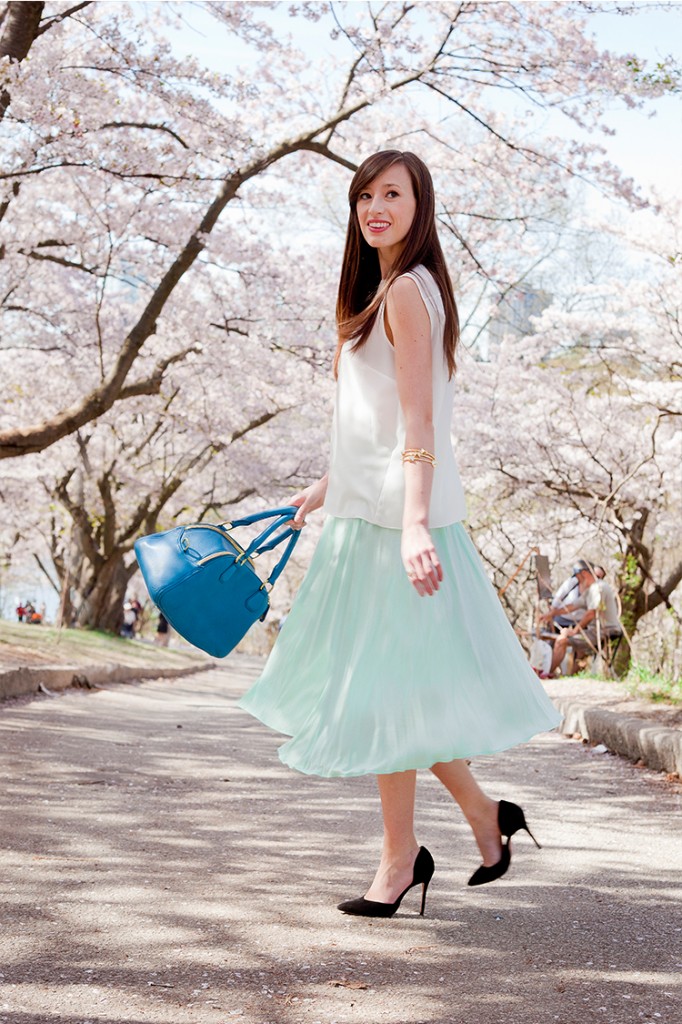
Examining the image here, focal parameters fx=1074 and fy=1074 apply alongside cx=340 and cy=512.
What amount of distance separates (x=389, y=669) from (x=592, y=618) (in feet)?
32.3

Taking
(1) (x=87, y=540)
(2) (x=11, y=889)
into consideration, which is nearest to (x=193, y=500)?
(1) (x=87, y=540)

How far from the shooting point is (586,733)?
743 cm

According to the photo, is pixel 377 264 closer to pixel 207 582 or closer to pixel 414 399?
pixel 414 399

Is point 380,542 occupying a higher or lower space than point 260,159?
lower

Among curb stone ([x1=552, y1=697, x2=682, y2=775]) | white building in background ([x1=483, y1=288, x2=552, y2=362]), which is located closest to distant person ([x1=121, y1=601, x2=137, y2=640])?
white building in background ([x1=483, y1=288, x2=552, y2=362])

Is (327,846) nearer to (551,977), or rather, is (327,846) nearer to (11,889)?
(11,889)

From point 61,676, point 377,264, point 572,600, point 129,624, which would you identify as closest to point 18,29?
point 377,264

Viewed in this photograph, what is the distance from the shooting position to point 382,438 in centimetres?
263

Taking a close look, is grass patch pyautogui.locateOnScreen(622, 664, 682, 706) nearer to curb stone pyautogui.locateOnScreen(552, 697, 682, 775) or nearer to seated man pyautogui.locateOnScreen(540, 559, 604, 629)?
curb stone pyautogui.locateOnScreen(552, 697, 682, 775)

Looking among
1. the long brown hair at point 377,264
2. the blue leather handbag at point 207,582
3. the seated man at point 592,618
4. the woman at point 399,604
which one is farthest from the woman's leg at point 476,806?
the seated man at point 592,618

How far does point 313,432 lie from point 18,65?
1412cm

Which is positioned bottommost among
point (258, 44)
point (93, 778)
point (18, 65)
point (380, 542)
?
point (93, 778)

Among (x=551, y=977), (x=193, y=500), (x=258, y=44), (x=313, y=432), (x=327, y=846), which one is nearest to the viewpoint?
(x=551, y=977)

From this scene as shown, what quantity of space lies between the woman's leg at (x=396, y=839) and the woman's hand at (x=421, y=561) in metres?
0.51
